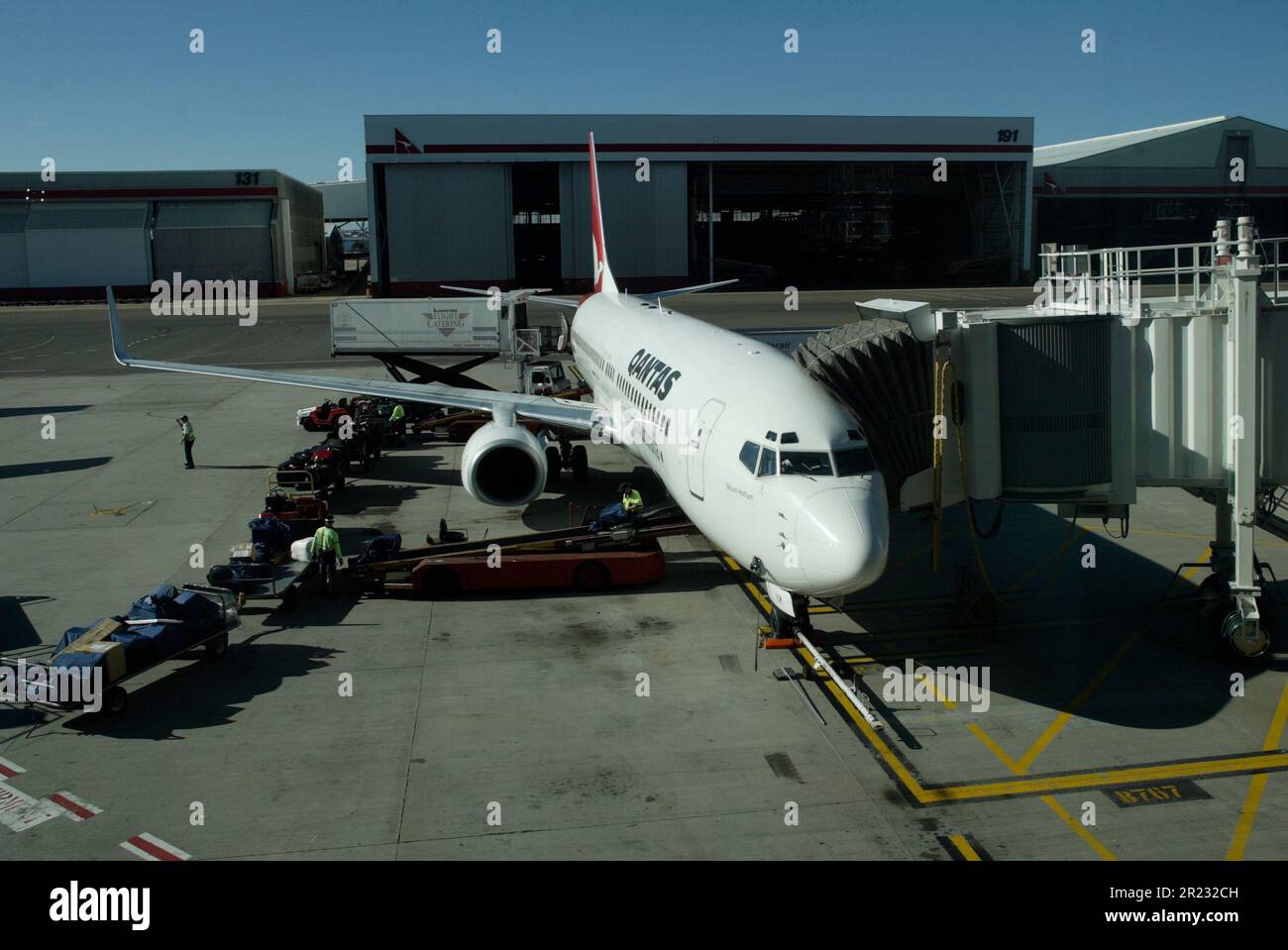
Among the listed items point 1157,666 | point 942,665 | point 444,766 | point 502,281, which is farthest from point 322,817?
point 502,281

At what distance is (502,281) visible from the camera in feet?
328

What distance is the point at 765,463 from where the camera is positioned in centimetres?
1484

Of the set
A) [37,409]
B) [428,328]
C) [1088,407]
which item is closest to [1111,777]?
[1088,407]

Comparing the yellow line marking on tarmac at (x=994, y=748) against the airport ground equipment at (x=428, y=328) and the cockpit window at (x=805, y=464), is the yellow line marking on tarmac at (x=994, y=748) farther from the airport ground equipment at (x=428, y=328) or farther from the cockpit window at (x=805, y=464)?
the airport ground equipment at (x=428, y=328)

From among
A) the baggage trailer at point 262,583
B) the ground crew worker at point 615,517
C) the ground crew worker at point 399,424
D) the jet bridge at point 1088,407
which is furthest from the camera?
→ the ground crew worker at point 399,424

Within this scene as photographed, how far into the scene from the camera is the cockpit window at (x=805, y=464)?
568 inches

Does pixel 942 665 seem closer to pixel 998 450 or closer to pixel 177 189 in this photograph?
pixel 998 450

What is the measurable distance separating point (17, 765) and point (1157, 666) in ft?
53.4

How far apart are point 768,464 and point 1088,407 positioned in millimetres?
5674

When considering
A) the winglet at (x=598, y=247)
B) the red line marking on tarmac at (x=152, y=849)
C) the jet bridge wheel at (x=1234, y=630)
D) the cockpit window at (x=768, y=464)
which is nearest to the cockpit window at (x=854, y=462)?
the cockpit window at (x=768, y=464)

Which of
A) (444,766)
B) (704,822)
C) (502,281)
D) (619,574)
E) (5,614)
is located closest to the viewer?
(704,822)

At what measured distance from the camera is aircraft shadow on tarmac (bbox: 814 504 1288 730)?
15578 mm

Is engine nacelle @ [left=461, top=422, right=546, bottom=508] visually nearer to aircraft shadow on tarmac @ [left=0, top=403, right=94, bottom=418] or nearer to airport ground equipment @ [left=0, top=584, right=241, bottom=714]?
airport ground equipment @ [left=0, top=584, right=241, bottom=714]

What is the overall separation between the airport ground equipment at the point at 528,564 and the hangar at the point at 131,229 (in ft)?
320
